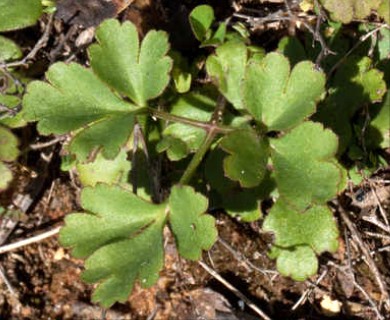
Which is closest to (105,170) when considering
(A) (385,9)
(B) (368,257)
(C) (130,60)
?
(C) (130,60)

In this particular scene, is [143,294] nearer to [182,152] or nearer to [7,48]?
[182,152]

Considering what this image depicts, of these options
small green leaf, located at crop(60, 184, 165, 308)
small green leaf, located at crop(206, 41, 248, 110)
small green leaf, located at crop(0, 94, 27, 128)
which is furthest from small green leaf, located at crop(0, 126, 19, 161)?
small green leaf, located at crop(206, 41, 248, 110)

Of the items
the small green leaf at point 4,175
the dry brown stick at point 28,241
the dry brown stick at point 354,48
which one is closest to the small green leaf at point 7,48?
the small green leaf at point 4,175

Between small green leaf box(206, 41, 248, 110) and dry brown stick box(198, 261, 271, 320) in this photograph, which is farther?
dry brown stick box(198, 261, 271, 320)

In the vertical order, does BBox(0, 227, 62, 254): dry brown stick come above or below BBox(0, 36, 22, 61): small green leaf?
below

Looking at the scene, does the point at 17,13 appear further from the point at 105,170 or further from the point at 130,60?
the point at 105,170

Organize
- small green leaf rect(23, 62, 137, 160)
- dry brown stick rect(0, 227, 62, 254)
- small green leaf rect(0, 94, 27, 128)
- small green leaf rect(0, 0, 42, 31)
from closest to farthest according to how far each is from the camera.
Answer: small green leaf rect(23, 62, 137, 160), small green leaf rect(0, 0, 42, 31), small green leaf rect(0, 94, 27, 128), dry brown stick rect(0, 227, 62, 254)

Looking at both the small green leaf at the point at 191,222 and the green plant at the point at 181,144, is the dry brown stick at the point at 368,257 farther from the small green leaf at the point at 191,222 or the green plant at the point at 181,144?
the small green leaf at the point at 191,222

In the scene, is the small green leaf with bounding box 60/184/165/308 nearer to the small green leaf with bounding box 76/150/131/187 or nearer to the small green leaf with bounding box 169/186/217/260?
the small green leaf with bounding box 169/186/217/260
